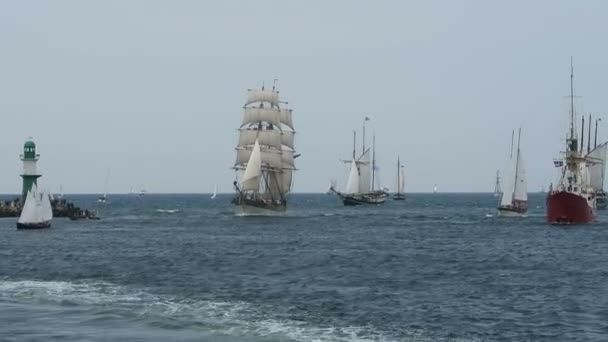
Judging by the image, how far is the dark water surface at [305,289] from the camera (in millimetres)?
33531

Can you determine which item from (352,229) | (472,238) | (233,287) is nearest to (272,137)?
(352,229)

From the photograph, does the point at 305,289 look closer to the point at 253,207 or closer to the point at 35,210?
the point at 35,210

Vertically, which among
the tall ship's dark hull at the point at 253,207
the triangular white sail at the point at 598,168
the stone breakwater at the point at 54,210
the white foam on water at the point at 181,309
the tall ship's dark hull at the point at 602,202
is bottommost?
the white foam on water at the point at 181,309

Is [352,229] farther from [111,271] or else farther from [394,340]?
[394,340]

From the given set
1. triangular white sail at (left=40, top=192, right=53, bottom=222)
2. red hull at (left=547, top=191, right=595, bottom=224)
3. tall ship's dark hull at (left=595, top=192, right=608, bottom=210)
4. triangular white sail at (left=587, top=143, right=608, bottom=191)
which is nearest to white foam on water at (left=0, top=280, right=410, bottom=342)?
triangular white sail at (left=40, top=192, right=53, bottom=222)

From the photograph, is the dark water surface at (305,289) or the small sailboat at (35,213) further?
the small sailboat at (35,213)

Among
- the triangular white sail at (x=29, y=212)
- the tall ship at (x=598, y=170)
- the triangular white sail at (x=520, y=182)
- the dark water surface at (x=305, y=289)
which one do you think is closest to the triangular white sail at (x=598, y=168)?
the tall ship at (x=598, y=170)

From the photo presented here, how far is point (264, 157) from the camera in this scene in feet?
492

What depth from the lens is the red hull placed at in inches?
4141

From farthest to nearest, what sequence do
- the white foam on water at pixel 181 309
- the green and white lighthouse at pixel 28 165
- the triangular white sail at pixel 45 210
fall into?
the green and white lighthouse at pixel 28 165, the triangular white sail at pixel 45 210, the white foam on water at pixel 181 309

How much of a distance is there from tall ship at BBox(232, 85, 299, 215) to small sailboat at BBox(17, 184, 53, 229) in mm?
42238

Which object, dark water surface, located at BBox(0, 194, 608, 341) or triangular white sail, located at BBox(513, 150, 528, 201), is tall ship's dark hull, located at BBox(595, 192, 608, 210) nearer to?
triangular white sail, located at BBox(513, 150, 528, 201)

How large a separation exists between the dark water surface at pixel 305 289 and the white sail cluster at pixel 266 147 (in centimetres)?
5534

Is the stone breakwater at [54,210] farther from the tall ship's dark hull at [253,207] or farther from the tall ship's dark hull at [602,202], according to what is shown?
the tall ship's dark hull at [602,202]
